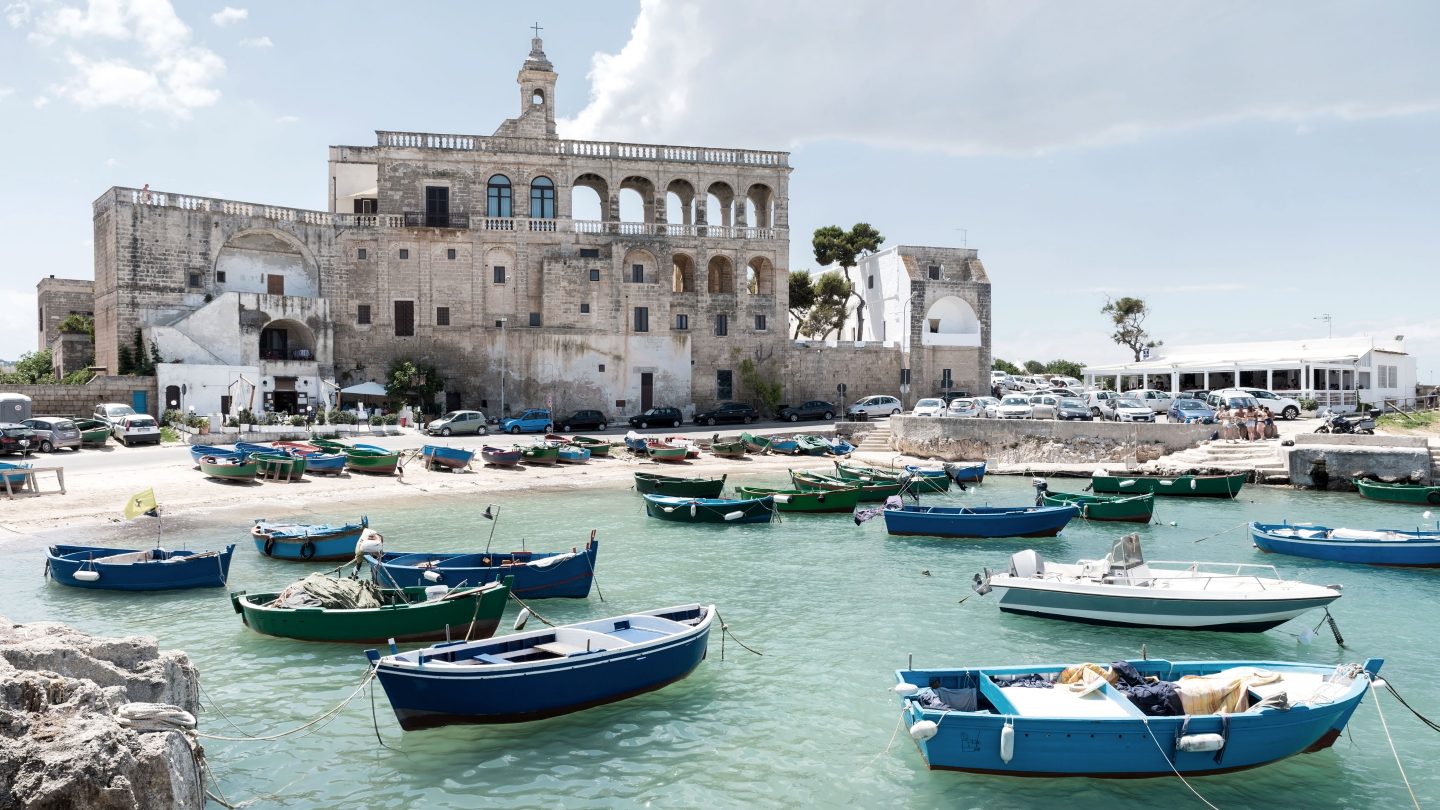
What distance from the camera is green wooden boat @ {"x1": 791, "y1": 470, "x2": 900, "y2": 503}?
2773 centimetres

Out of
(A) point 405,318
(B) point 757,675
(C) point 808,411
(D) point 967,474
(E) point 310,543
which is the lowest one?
(B) point 757,675

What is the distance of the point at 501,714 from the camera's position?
11.1 meters

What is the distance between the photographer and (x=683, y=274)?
178 ft

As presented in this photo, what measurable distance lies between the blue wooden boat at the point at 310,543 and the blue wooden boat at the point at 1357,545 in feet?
63.5

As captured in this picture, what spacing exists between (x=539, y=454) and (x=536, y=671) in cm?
2526

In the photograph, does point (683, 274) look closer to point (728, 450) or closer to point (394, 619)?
point (728, 450)

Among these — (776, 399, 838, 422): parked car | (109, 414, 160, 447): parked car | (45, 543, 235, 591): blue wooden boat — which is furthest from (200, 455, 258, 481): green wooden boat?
(776, 399, 838, 422): parked car

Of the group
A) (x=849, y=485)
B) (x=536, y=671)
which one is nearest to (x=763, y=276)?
(x=849, y=485)

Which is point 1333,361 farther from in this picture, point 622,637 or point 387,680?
point 387,680

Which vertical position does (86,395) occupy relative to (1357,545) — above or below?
above

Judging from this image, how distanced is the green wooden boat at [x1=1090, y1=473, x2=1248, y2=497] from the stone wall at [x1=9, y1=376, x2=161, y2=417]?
37.2 meters

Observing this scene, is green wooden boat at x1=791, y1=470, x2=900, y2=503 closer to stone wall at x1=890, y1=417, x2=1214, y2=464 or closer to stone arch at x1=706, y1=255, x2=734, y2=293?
stone wall at x1=890, y1=417, x2=1214, y2=464

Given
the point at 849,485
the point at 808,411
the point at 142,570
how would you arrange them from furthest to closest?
the point at 808,411, the point at 849,485, the point at 142,570

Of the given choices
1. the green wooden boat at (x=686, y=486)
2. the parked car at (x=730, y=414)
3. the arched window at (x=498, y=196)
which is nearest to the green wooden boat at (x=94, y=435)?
the arched window at (x=498, y=196)
